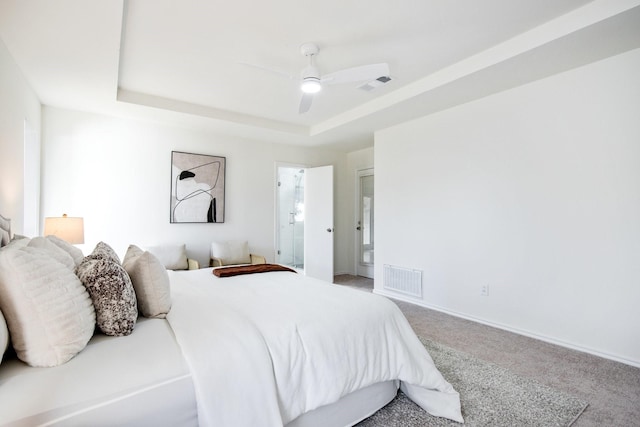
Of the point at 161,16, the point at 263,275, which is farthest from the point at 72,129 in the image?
the point at 263,275

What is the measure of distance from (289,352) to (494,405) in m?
1.40

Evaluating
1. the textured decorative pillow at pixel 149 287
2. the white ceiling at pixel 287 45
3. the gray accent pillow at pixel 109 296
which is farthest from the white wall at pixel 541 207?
the gray accent pillow at pixel 109 296

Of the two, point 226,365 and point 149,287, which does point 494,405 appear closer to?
point 226,365

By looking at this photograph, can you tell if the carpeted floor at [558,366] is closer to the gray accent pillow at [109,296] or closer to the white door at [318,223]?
the white door at [318,223]

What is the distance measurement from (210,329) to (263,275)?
4.54ft

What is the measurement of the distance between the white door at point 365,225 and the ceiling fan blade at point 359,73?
3.48 metres

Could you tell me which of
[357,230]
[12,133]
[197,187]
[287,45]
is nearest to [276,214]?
[197,187]

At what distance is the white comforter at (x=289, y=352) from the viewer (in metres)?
1.27

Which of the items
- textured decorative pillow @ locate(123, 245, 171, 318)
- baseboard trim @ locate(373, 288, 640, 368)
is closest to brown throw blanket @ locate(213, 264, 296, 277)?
textured decorative pillow @ locate(123, 245, 171, 318)

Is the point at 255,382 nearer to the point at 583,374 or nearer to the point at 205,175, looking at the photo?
the point at 583,374

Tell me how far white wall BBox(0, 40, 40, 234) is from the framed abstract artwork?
5.56ft

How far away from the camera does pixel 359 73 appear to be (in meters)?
2.43

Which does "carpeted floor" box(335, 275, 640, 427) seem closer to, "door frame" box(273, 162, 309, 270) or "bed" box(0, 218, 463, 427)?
"bed" box(0, 218, 463, 427)

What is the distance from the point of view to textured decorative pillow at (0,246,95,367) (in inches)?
45.2
